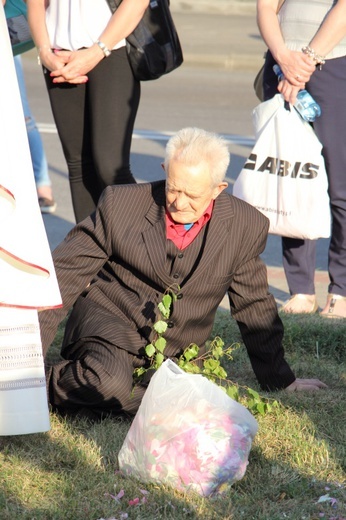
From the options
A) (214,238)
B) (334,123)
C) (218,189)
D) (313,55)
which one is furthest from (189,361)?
(313,55)

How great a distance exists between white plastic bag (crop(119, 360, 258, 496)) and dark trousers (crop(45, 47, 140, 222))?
164cm

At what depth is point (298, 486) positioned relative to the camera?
309cm

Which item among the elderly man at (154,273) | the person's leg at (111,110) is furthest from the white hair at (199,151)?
the person's leg at (111,110)

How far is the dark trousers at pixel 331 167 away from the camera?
15.1 ft

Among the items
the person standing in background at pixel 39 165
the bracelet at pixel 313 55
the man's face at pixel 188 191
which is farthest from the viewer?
the person standing in background at pixel 39 165

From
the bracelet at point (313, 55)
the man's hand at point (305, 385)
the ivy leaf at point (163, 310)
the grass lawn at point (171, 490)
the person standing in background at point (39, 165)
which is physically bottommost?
the person standing in background at point (39, 165)

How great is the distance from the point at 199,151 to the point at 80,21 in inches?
53.2

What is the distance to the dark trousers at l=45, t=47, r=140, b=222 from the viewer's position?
175 inches

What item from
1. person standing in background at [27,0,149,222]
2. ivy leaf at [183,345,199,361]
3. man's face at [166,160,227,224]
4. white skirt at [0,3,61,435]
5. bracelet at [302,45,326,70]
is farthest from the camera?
bracelet at [302,45,326,70]

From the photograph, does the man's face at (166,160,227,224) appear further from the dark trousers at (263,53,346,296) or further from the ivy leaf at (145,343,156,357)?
the dark trousers at (263,53,346,296)

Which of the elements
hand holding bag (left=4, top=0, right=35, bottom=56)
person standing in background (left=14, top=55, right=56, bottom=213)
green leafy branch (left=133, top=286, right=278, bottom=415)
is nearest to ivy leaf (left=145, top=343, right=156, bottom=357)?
green leafy branch (left=133, top=286, right=278, bottom=415)

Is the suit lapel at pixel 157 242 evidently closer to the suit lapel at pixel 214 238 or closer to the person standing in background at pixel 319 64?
the suit lapel at pixel 214 238

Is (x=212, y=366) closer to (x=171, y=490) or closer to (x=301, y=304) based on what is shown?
(x=171, y=490)

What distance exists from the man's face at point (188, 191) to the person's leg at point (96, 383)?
0.54 meters
